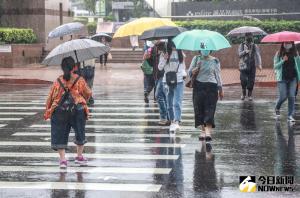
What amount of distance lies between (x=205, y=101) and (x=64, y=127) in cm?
286

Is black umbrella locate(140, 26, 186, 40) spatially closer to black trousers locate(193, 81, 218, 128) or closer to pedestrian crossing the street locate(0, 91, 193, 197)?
black trousers locate(193, 81, 218, 128)

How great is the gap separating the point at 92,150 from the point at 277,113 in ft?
17.7

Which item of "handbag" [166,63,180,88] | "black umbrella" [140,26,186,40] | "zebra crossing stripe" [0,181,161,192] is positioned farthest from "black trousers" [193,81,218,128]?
"zebra crossing stripe" [0,181,161,192]

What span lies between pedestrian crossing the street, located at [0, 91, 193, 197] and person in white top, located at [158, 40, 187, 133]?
1.43ft

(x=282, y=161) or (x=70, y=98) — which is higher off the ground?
(x=70, y=98)

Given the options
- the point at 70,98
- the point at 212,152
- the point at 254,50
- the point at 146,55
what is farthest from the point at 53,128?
the point at 254,50

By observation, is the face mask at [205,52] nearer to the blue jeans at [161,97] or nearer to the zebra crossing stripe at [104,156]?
the zebra crossing stripe at [104,156]

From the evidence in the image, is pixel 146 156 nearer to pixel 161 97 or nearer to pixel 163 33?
pixel 163 33

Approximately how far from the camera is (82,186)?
814 centimetres

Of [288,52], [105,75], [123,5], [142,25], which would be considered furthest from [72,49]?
[123,5]

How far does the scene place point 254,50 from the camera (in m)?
18.1

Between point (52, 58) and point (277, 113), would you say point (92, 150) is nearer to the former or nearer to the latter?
point (52, 58)

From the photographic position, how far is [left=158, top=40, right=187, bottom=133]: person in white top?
1213cm

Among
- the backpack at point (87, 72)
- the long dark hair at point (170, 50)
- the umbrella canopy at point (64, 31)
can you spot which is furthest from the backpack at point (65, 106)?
the backpack at point (87, 72)
